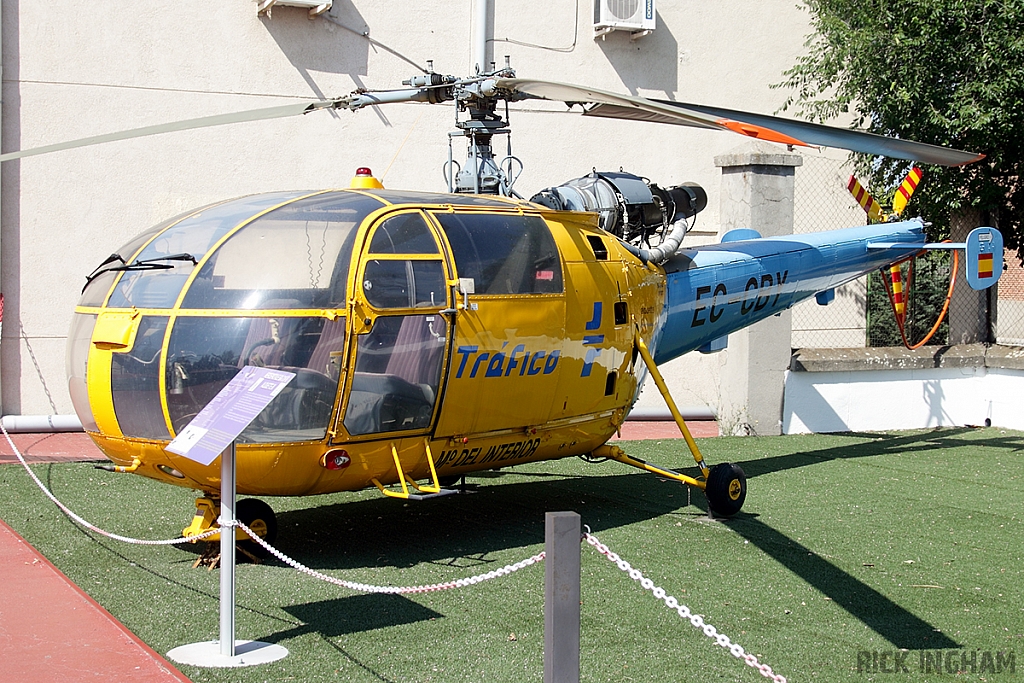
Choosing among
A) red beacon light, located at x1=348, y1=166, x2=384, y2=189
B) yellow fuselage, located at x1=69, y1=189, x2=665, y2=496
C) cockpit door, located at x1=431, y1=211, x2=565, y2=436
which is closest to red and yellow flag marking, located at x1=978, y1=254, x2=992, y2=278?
yellow fuselage, located at x1=69, y1=189, x2=665, y2=496

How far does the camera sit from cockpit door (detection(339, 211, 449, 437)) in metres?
6.12

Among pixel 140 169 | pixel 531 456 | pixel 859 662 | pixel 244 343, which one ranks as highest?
pixel 140 169

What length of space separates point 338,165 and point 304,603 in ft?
25.4

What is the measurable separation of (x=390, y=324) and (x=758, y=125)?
7.48 ft

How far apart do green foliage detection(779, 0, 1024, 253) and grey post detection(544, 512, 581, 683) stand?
32.4 ft

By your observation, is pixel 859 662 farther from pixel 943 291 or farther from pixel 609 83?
pixel 943 291

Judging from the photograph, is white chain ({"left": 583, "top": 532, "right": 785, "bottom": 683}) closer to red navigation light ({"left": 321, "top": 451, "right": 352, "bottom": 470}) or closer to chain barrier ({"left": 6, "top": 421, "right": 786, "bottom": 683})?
chain barrier ({"left": 6, "top": 421, "right": 786, "bottom": 683})

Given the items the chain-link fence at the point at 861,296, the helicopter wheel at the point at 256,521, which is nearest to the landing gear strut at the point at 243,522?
the helicopter wheel at the point at 256,521

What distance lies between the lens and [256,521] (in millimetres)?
6719

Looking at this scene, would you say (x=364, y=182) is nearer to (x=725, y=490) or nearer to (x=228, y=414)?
(x=228, y=414)

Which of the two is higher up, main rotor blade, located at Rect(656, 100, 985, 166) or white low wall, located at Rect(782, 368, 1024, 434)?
main rotor blade, located at Rect(656, 100, 985, 166)

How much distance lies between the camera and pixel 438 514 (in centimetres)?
796

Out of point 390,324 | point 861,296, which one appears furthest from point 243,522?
point 861,296

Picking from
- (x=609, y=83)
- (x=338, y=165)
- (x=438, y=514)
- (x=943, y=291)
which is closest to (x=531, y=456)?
(x=438, y=514)
